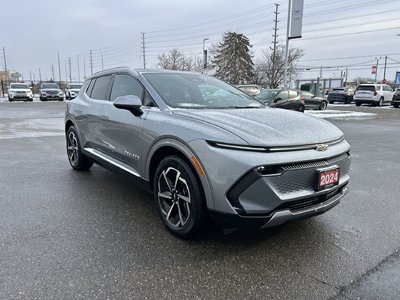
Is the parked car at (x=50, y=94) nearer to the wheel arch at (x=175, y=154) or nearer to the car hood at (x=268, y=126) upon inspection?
the wheel arch at (x=175, y=154)

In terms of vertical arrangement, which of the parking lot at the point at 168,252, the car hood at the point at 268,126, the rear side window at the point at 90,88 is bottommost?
the parking lot at the point at 168,252

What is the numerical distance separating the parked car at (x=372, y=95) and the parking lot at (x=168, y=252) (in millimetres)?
26145

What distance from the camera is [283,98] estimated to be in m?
17.0

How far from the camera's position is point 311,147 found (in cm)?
296

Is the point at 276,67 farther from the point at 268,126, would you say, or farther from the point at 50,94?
the point at 268,126

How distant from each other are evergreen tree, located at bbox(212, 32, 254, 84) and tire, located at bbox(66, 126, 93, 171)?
163 feet

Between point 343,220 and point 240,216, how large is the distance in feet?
5.81

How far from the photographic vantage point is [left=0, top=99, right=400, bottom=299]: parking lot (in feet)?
8.37

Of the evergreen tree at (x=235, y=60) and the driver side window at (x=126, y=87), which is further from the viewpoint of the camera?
the evergreen tree at (x=235, y=60)

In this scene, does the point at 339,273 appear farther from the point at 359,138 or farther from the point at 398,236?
the point at 359,138

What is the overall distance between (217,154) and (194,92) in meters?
1.54

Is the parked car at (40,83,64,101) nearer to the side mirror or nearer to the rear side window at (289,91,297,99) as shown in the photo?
the rear side window at (289,91,297,99)

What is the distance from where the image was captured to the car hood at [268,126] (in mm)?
2838

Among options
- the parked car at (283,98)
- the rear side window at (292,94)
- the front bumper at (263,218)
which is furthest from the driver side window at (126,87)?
the rear side window at (292,94)
